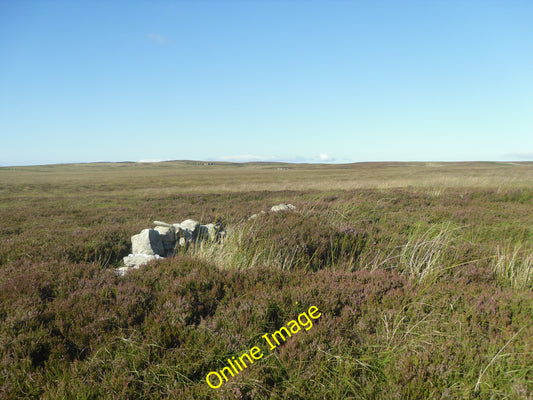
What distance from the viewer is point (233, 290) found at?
A: 456cm

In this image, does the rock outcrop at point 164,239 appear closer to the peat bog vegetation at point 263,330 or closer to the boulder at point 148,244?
the boulder at point 148,244

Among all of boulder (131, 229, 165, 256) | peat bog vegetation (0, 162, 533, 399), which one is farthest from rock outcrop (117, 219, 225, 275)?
peat bog vegetation (0, 162, 533, 399)

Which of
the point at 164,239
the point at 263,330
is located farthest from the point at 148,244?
the point at 263,330

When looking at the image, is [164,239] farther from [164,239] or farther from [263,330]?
[263,330]

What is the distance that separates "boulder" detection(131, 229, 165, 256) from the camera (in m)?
7.99

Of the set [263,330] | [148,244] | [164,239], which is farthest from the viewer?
[164,239]

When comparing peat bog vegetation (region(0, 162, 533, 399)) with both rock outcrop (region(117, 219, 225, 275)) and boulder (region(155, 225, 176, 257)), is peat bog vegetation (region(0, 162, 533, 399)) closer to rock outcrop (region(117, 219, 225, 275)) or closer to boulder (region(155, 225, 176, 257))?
rock outcrop (region(117, 219, 225, 275))

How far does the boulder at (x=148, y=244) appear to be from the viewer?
799cm

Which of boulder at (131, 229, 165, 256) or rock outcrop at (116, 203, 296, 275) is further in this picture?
boulder at (131, 229, 165, 256)

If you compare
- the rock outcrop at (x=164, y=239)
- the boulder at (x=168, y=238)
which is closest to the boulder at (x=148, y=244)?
the rock outcrop at (x=164, y=239)

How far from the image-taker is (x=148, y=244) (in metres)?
8.01

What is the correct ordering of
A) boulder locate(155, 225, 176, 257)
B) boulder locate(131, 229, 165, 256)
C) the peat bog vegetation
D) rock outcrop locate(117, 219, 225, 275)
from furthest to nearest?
boulder locate(155, 225, 176, 257) → boulder locate(131, 229, 165, 256) → rock outcrop locate(117, 219, 225, 275) → the peat bog vegetation

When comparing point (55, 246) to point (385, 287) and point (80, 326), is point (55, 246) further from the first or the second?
point (385, 287)

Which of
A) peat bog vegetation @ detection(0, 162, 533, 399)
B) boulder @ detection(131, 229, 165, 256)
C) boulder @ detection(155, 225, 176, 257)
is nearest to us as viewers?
peat bog vegetation @ detection(0, 162, 533, 399)
